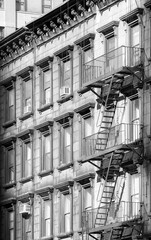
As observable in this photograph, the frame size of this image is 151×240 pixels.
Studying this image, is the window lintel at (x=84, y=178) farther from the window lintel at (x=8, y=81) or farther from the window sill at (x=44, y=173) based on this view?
the window lintel at (x=8, y=81)

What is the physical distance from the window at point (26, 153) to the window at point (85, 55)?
5944 millimetres

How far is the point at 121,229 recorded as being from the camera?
182 feet

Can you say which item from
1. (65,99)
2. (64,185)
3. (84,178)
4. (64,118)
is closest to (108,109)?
(84,178)

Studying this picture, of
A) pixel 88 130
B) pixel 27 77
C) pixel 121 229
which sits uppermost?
pixel 27 77

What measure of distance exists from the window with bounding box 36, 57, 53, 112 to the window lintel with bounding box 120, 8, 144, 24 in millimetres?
8153

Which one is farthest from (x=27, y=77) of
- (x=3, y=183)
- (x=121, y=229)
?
(x=121, y=229)

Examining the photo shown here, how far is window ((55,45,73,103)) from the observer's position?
207ft

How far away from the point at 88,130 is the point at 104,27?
5177 mm

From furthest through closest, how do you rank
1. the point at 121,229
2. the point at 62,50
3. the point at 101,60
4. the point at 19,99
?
the point at 19,99 → the point at 62,50 → the point at 101,60 → the point at 121,229

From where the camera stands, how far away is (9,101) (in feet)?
229

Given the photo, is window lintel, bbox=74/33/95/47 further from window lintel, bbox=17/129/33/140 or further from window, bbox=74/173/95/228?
window, bbox=74/173/95/228

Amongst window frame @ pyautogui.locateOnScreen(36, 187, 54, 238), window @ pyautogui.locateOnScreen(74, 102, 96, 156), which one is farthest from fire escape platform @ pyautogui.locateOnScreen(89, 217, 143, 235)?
window frame @ pyautogui.locateOnScreen(36, 187, 54, 238)

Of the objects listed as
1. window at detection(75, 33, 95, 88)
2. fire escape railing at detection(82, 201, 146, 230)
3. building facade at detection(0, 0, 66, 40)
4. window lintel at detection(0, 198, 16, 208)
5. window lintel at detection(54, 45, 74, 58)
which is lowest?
fire escape railing at detection(82, 201, 146, 230)

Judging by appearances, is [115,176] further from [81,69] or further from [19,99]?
[19,99]
